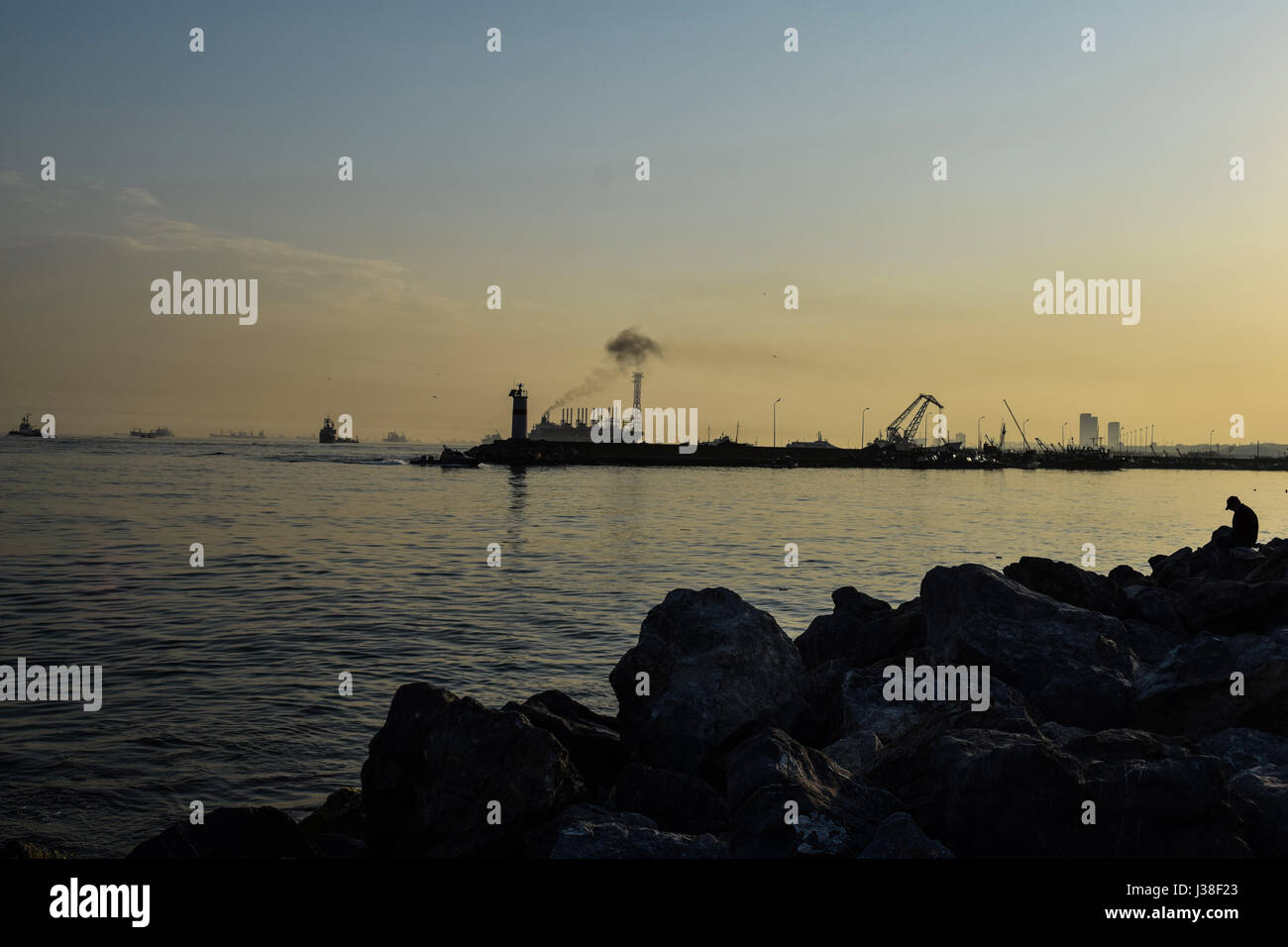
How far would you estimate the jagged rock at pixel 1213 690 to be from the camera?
884 cm

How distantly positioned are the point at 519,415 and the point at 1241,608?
136564 mm

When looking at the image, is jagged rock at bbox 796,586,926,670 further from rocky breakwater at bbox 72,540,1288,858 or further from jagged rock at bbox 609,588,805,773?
jagged rock at bbox 609,588,805,773

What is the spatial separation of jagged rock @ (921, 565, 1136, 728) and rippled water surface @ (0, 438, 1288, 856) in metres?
6.00

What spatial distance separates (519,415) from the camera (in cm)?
14625

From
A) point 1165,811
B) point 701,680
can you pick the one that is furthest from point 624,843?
point 1165,811

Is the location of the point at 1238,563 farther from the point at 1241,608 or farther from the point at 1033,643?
the point at 1033,643

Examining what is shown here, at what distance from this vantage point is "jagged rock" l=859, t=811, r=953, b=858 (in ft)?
19.0

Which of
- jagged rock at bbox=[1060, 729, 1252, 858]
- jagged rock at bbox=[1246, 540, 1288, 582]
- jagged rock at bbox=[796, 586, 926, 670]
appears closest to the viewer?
jagged rock at bbox=[1060, 729, 1252, 858]

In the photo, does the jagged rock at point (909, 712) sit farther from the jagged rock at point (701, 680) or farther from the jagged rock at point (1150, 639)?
the jagged rock at point (1150, 639)

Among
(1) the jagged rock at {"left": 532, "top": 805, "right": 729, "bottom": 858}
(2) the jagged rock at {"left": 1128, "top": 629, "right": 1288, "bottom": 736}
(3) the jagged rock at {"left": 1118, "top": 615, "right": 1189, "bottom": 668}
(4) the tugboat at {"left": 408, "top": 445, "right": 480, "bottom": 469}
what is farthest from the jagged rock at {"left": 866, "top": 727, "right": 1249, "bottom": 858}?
(4) the tugboat at {"left": 408, "top": 445, "right": 480, "bottom": 469}

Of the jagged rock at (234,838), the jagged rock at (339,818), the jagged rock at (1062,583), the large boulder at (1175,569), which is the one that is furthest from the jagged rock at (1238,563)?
the jagged rock at (234,838)
